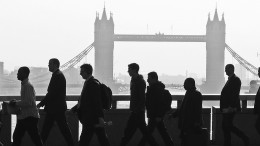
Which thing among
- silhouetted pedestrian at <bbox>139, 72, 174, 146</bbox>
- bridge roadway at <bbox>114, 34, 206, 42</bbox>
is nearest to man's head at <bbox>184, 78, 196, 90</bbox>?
silhouetted pedestrian at <bbox>139, 72, 174, 146</bbox>

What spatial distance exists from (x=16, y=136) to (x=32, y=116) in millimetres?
269

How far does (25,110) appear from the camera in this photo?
6066 mm

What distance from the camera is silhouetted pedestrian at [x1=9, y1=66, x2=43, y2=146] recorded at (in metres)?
6.05

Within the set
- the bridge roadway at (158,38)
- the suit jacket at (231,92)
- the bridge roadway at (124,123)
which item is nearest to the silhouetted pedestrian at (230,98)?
the suit jacket at (231,92)

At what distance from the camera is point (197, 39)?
91.4m

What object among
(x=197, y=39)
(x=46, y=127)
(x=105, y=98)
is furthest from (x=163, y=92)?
(x=197, y=39)

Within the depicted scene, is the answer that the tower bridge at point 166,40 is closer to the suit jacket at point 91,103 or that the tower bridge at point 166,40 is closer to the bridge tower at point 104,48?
the bridge tower at point 104,48

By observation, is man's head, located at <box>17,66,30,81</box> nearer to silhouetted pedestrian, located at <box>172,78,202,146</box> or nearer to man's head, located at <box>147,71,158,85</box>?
man's head, located at <box>147,71,158,85</box>

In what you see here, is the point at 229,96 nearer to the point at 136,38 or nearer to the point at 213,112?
the point at 213,112

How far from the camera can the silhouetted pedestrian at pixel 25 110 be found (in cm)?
605

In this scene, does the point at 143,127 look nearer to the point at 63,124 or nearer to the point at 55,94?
the point at 63,124

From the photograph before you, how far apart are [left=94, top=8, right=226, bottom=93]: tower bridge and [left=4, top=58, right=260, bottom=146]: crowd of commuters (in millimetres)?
77777

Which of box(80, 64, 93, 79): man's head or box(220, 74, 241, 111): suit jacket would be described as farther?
box(220, 74, 241, 111): suit jacket

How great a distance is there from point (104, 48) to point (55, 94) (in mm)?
82661
